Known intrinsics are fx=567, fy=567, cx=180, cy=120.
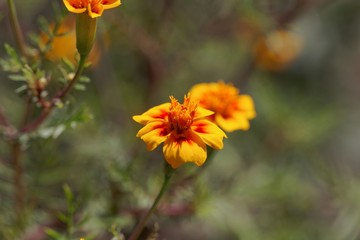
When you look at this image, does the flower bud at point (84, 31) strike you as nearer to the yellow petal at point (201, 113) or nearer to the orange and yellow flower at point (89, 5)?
the orange and yellow flower at point (89, 5)

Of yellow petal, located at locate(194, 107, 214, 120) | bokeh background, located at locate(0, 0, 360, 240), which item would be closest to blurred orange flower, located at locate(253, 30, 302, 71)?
bokeh background, located at locate(0, 0, 360, 240)

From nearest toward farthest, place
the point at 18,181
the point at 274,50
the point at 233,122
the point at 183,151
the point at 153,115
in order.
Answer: the point at 183,151 < the point at 153,115 < the point at 233,122 < the point at 18,181 < the point at 274,50

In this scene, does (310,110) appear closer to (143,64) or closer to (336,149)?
(336,149)

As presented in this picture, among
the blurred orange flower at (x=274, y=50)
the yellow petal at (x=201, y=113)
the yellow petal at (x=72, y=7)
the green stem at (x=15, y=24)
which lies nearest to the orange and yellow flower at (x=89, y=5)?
the yellow petal at (x=72, y=7)

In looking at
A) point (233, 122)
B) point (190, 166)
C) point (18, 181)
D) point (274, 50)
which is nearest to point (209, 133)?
point (233, 122)

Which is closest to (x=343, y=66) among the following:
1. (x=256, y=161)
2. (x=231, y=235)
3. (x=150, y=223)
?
(x=256, y=161)

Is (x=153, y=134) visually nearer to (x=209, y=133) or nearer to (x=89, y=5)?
(x=209, y=133)
